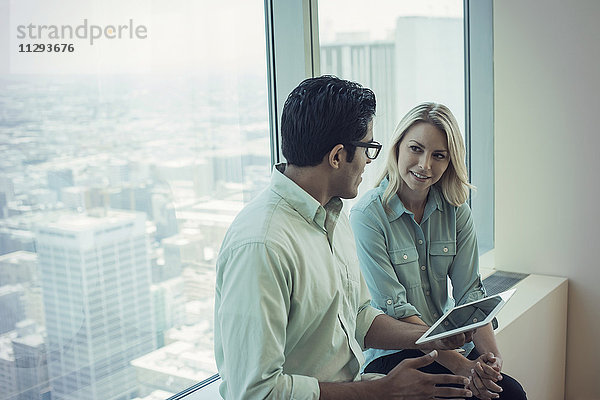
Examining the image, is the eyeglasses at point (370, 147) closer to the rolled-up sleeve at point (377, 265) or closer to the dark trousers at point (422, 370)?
the rolled-up sleeve at point (377, 265)

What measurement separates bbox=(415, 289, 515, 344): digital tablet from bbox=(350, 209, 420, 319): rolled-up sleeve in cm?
30

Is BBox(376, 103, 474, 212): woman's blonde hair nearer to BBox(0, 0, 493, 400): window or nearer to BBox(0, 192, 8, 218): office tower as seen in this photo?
BBox(0, 0, 493, 400): window

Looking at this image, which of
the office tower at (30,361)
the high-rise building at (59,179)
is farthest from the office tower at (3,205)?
the office tower at (30,361)

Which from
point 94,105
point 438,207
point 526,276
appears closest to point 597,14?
point 526,276

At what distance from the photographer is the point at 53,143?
1.57 m

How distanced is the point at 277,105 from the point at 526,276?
1893mm

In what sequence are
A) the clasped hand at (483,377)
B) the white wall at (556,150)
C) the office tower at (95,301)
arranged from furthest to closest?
the white wall at (556,150) < the clasped hand at (483,377) < the office tower at (95,301)

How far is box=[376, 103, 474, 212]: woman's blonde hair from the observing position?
2.13 meters

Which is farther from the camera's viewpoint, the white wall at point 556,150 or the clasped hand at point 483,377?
the white wall at point 556,150

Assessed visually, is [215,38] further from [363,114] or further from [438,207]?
[438,207]

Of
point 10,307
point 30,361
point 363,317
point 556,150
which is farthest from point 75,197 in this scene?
point 556,150

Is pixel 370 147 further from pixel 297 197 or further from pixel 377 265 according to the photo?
pixel 377 265

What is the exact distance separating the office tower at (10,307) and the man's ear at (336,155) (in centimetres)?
79

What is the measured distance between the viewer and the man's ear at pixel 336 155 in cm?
153
